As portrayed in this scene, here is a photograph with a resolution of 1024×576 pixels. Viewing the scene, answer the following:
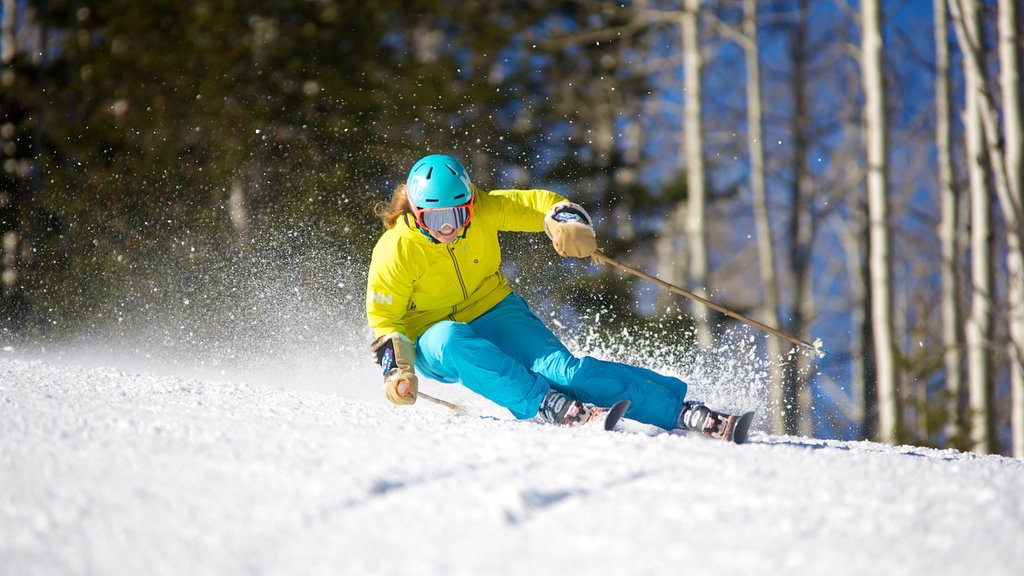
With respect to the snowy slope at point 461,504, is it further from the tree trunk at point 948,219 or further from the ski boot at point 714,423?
the tree trunk at point 948,219

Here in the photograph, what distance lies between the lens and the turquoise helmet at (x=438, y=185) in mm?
3338

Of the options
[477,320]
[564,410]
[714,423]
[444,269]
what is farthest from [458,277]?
[714,423]

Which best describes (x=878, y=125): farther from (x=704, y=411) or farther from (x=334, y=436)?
(x=334, y=436)

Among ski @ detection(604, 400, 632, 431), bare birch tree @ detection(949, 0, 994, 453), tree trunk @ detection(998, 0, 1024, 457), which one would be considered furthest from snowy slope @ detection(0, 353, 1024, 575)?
bare birch tree @ detection(949, 0, 994, 453)

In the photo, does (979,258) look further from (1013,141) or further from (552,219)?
(552,219)

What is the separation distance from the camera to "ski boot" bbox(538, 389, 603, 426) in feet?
10.5

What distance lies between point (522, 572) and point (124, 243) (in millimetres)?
10055

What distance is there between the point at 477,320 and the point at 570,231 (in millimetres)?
636

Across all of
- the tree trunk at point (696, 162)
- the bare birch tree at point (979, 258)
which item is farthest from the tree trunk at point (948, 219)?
the tree trunk at point (696, 162)

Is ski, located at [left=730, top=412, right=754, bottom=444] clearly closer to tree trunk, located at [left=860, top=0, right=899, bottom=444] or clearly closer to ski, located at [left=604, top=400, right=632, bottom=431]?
ski, located at [left=604, top=400, right=632, bottom=431]

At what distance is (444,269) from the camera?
11.6 feet

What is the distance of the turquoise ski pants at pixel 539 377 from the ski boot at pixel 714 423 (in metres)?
0.05

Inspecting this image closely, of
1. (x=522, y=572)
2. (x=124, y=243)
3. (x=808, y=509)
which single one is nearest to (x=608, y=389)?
(x=808, y=509)

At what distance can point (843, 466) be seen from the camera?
2291mm
